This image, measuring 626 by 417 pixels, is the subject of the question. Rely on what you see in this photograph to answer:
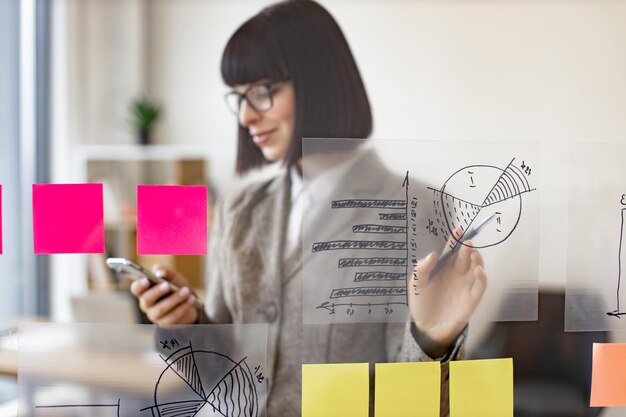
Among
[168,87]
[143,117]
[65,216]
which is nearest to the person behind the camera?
[65,216]

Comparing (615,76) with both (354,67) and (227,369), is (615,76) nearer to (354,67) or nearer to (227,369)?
(354,67)

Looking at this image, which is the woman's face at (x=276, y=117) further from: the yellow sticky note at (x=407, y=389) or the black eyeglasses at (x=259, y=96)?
the yellow sticky note at (x=407, y=389)

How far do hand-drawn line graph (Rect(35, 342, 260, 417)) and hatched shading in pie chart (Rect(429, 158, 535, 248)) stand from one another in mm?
226

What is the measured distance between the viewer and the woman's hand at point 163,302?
0.55 meters

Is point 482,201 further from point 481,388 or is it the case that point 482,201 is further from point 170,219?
point 170,219

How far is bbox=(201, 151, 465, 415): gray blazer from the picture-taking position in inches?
21.1

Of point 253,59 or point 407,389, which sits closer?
point 407,389

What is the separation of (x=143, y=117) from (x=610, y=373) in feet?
7.37

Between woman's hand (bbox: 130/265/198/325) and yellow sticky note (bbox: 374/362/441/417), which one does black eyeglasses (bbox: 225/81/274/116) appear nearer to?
woman's hand (bbox: 130/265/198/325)

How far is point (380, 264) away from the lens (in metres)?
0.53

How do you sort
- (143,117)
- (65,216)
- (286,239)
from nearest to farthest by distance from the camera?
(65,216) < (286,239) < (143,117)

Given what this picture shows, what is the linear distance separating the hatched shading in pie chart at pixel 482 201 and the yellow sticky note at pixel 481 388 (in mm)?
115

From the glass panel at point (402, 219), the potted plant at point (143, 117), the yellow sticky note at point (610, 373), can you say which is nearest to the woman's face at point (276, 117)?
the glass panel at point (402, 219)

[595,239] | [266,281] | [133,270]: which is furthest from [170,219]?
[595,239]
